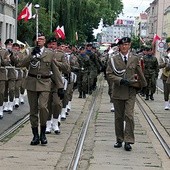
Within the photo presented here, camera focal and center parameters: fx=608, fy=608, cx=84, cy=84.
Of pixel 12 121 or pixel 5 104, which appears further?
pixel 5 104

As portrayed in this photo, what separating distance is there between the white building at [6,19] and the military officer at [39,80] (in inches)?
1200

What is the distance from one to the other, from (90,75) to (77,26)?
106 ft

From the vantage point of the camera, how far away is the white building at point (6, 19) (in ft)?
139

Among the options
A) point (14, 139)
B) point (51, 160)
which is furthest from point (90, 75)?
point (51, 160)

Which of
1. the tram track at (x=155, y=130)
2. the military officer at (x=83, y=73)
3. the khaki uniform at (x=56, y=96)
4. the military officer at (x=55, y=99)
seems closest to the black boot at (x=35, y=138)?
the military officer at (x=55, y=99)

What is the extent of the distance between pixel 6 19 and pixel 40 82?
1326 inches

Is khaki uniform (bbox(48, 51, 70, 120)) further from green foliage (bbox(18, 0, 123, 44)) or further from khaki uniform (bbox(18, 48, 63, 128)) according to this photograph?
green foliage (bbox(18, 0, 123, 44))

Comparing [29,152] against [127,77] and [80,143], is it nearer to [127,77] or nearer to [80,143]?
[80,143]

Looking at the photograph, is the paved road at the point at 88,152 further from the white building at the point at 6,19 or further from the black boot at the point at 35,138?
the white building at the point at 6,19

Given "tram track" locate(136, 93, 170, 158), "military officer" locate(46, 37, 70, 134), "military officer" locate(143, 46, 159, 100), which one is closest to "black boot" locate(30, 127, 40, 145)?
"military officer" locate(46, 37, 70, 134)

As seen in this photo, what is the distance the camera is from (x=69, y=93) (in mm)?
15578

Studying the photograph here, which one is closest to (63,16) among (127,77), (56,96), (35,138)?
(56,96)

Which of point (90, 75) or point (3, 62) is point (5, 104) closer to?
point (3, 62)

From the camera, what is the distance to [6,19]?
43781mm
